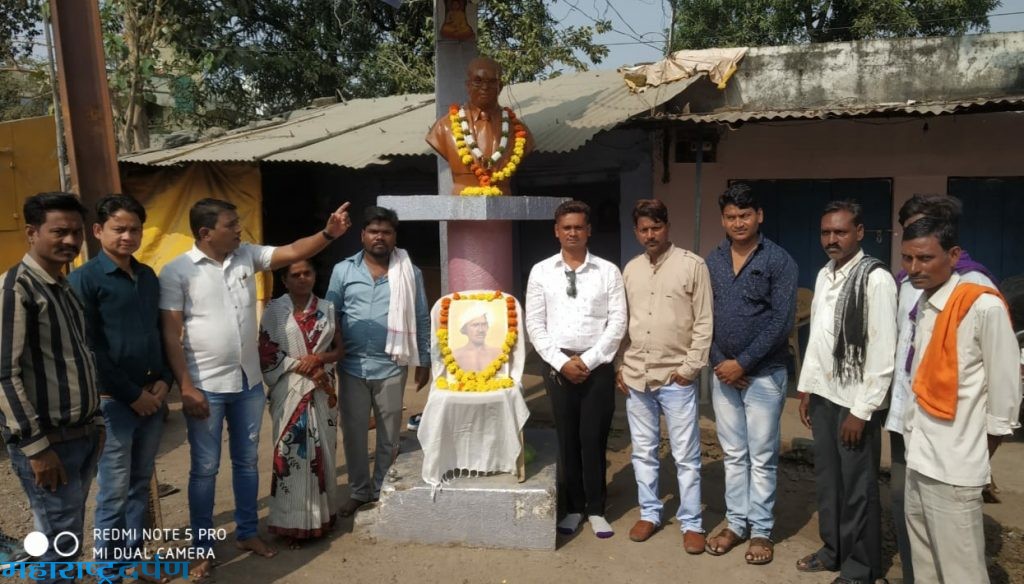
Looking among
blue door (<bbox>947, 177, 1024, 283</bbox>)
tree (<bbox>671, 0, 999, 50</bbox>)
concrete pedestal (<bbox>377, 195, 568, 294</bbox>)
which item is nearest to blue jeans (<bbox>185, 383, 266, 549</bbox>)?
concrete pedestal (<bbox>377, 195, 568, 294</bbox>)

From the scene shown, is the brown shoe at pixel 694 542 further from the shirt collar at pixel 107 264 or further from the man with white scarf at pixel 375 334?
the shirt collar at pixel 107 264

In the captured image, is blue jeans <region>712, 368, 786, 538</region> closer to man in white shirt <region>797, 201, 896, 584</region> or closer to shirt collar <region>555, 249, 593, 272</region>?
man in white shirt <region>797, 201, 896, 584</region>

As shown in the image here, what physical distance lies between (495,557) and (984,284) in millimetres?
2541

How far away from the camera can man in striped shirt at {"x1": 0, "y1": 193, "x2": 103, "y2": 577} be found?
8.33ft

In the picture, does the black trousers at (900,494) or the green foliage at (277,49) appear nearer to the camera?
the black trousers at (900,494)

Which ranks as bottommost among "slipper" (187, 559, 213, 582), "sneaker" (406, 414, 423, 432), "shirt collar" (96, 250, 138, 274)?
"slipper" (187, 559, 213, 582)

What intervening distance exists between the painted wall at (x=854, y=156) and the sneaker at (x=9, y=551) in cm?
630

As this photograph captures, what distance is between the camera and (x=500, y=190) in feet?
13.9

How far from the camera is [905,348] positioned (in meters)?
2.98

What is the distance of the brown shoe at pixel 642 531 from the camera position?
3742 millimetres

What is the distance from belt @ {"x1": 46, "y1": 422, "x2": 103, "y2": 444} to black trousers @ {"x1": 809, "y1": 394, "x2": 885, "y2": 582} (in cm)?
315

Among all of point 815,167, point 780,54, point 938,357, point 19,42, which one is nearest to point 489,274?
point 938,357

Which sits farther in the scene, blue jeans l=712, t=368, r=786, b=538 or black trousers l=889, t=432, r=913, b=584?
blue jeans l=712, t=368, r=786, b=538

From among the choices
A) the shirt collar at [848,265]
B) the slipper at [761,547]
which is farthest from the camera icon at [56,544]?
the shirt collar at [848,265]
